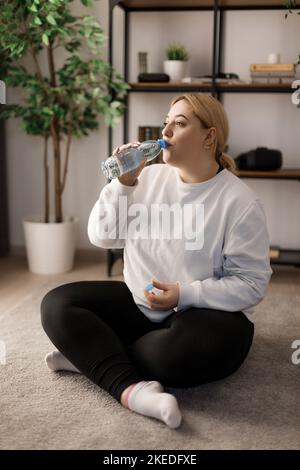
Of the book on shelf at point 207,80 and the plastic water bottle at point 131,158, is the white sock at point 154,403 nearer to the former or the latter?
the plastic water bottle at point 131,158

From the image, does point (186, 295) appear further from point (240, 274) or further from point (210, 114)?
point (210, 114)

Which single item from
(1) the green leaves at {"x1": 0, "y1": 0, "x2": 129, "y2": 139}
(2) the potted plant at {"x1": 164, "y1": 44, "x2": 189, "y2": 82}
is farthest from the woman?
(2) the potted plant at {"x1": 164, "y1": 44, "x2": 189, "y2": 82}

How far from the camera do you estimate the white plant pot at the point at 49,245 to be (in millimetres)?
3027

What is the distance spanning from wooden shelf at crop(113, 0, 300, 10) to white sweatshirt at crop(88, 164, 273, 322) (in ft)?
4.70

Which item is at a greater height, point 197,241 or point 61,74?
point 61,74

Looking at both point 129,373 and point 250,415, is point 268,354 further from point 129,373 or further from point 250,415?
point 129,373

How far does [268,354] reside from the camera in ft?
6.52

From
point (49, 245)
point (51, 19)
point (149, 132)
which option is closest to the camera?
point (51, 19)

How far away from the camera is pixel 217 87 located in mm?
2836

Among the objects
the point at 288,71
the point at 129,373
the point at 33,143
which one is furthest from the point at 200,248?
the point at 33,143

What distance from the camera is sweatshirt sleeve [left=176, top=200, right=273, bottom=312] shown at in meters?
1.63

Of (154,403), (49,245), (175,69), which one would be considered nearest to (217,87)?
(175,69)

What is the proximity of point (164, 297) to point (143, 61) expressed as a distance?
1718mm

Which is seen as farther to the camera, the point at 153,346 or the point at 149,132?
the point at 149,132
